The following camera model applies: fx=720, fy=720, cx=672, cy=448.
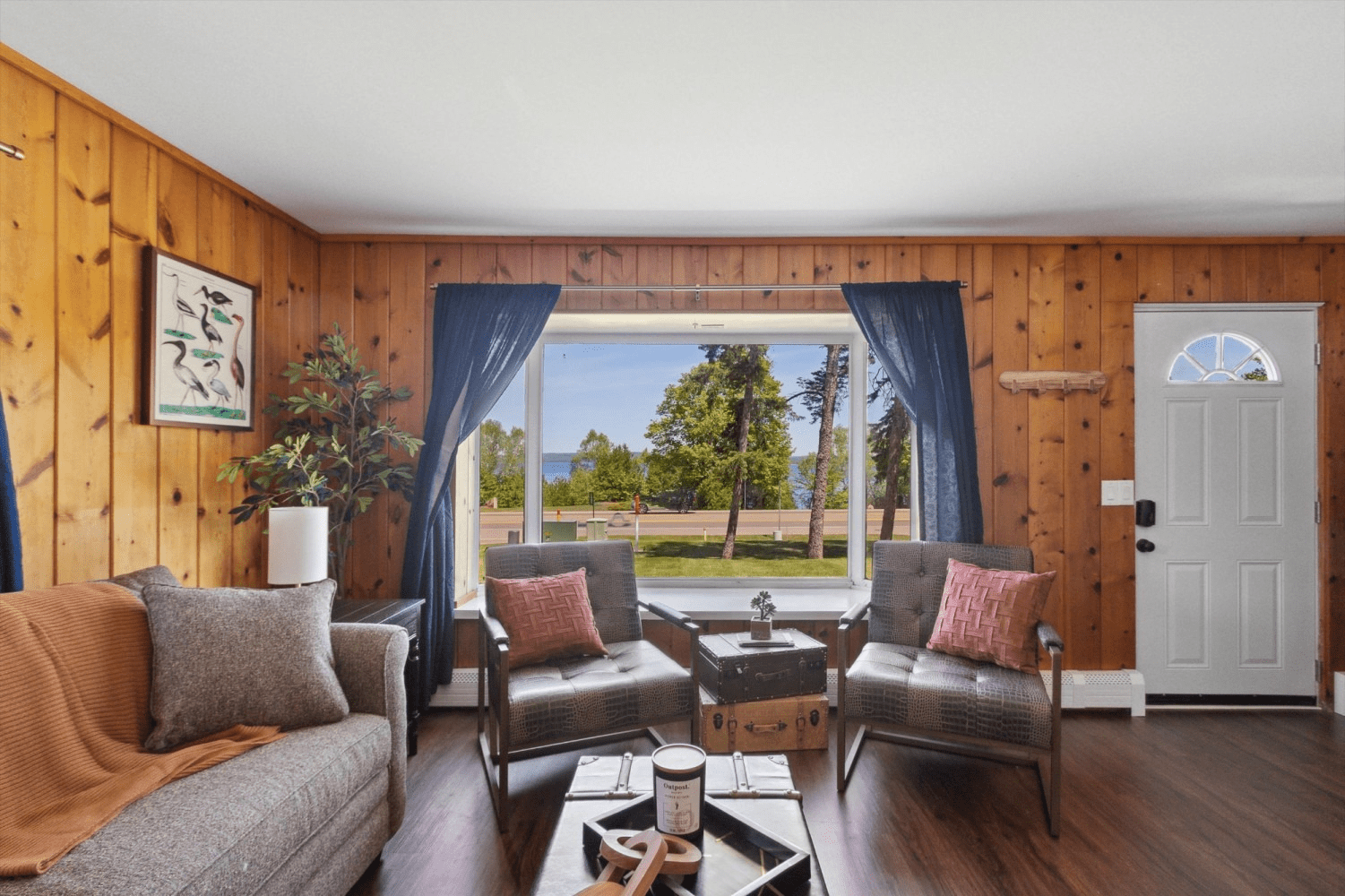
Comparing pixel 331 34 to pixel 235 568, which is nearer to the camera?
pixel 331 34

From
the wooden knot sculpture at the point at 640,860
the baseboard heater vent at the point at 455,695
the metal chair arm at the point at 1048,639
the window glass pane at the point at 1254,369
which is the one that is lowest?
the baseboard heater vent at the point at 455,695

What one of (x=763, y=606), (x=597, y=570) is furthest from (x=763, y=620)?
(x=597, y=570)

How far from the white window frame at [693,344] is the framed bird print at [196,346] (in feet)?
3.81

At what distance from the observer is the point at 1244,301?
3668mm

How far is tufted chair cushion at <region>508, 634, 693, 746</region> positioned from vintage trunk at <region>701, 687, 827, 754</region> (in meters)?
0.35

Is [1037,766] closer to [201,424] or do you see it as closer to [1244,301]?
[1244,301]

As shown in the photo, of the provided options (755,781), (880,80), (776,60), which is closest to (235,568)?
(755,781)

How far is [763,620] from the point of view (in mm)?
3201

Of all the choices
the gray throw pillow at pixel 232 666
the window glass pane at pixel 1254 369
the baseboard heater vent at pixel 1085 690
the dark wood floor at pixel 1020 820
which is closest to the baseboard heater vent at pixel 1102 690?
the baseboard heater vent at pixel 1085 690

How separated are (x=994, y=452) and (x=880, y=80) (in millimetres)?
2145

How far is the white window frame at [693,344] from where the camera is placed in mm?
3898

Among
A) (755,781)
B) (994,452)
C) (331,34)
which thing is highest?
(331,34)

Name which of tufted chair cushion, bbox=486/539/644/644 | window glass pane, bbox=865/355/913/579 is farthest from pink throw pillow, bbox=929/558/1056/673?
tufted chair cushion, bbox=486/539/644/644

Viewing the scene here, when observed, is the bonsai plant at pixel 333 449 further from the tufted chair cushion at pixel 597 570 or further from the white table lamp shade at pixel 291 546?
the tufted chair cushion at pixel 597 570
